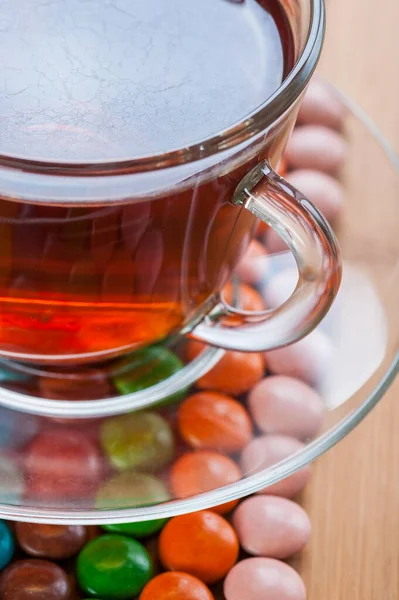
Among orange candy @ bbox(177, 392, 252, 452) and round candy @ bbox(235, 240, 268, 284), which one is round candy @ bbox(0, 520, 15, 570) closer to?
orange candy @ bbox(177, 392, 252, 452)

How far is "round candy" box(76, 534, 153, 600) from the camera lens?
689mm

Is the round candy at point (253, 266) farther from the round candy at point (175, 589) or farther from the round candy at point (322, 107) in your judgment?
the round candy at point (175, 589)

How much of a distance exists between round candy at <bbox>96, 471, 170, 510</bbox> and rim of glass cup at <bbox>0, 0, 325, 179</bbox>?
264 mm

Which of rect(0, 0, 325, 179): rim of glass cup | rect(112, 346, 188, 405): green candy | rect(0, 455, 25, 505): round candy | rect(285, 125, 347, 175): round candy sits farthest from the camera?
rect(285, 125, 347, 175): round candy

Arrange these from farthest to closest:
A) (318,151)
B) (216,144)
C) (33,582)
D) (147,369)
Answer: (318,151)
(147,369)
(33,582)
(216,144)

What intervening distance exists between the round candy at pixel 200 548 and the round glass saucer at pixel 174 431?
0.04 meters

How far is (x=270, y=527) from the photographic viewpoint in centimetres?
72

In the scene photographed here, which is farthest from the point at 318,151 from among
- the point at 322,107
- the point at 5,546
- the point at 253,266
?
the point at 5,546

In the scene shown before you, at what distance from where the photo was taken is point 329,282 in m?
0.65

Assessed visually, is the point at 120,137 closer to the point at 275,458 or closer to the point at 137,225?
the point at 137,225

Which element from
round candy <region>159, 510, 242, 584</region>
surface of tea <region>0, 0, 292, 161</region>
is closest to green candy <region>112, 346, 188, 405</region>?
round candy <region>159, 510, 242, 584</region>

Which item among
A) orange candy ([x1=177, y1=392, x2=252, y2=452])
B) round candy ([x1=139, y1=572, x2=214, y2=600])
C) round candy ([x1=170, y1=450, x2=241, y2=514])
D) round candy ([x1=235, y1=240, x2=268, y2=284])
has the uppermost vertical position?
round candy ([x1=235, y1=240, x2=268, y2=284])

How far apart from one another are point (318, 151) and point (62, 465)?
43 centimetres

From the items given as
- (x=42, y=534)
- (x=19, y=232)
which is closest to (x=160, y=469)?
(x=42, y=534)
